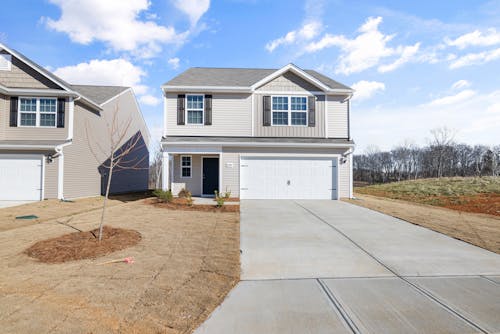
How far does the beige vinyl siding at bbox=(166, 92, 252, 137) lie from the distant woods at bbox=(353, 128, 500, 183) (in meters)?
37.0

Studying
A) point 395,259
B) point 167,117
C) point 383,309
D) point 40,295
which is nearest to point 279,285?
point 383,309

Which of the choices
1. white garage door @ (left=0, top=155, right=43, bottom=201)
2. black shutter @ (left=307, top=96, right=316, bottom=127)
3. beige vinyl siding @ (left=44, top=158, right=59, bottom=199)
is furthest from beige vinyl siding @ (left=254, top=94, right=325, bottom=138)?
white garage door @ (left=0, top=155, right=43, bottom=201)

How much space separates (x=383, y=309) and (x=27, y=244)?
6.57 m

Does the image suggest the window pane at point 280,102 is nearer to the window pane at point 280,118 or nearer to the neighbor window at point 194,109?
the window pane at point 280,118

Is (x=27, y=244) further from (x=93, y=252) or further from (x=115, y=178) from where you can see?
(x=115, y=178)

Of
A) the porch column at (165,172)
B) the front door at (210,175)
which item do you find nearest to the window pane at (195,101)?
the front door at (210,175)

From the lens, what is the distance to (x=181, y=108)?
13906 mm

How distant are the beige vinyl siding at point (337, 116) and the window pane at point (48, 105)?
14091mm

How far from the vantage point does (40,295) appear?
333cm

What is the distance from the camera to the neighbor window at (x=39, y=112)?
13352mm

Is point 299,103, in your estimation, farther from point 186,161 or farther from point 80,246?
point 80,246

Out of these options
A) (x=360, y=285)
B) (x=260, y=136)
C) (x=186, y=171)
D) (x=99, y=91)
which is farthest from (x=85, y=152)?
(x=360, y=285)

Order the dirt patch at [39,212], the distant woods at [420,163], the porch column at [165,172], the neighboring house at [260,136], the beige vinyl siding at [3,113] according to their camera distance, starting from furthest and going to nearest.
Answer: the distant woods at [420,163], the neighboring house at [260,136], the beige vinyl siding at [3,113], the porch column at [165,172], the dirt patch at [39,212]

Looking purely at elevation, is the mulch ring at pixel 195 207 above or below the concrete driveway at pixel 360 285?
above
